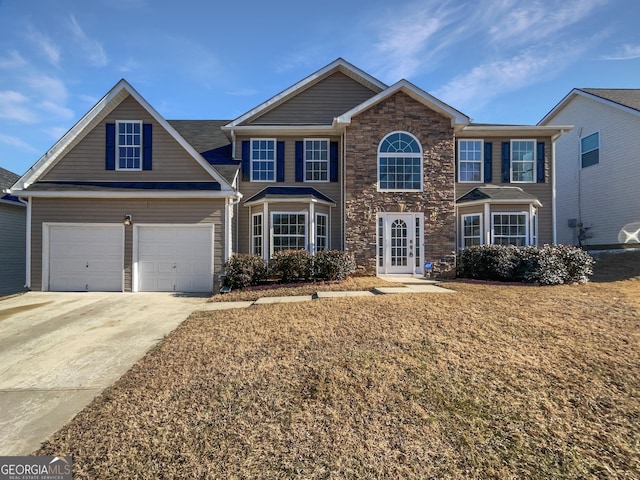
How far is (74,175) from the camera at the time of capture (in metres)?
11.0

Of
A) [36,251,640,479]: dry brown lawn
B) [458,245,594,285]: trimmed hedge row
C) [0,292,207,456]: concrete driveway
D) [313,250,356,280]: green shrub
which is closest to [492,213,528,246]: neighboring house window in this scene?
[458,245,594,285]: trimmed hedge row

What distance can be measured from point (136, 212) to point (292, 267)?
5.65 m

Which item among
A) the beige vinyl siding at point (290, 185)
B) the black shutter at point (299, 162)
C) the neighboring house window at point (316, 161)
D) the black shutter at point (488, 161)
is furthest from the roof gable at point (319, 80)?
the black shutter at point (488, 161)

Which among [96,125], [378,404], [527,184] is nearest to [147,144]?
[96,125]

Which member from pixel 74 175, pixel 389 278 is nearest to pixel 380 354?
pixel 389 278

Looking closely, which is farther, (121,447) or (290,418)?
(290,418)

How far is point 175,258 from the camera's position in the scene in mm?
10664

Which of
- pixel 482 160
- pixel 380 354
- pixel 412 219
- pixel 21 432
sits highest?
pixel 482 160

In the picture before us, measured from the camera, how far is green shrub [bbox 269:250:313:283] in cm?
1028

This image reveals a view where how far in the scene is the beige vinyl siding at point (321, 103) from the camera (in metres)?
13.5

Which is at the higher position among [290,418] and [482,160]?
[482,160]

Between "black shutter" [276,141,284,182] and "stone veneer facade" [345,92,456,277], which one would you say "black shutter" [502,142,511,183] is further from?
"black shutter" [276,141,284,182]

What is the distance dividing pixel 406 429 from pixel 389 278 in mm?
8646

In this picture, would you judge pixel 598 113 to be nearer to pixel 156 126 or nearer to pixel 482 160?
pixel 482 160
